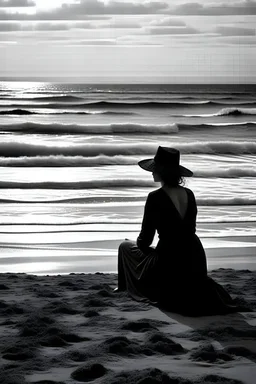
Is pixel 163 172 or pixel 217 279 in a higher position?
pixel 163 172

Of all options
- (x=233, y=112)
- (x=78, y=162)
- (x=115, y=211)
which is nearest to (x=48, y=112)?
(x=233, y=112)

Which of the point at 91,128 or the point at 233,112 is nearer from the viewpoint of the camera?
the point at 91,128

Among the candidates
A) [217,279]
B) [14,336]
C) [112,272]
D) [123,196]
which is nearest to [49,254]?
[112,272]

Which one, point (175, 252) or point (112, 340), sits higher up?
point (175, 252)

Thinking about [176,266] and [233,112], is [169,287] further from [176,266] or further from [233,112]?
[233,112]

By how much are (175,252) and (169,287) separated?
0.69ft

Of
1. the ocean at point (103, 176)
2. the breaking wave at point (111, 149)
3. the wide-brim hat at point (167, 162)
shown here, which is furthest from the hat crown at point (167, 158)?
the breaking wave at point (111, 149)

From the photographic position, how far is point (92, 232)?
812 cm

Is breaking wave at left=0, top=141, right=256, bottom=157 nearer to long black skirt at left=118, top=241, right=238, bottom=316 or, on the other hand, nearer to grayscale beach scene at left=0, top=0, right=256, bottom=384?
grayscale beach scene at left=0, top=0, right=256, bottom=384

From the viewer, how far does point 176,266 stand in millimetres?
4559

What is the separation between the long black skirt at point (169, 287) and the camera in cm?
444

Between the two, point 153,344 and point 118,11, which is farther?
point 118,11

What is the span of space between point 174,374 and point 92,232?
4958 millimetres

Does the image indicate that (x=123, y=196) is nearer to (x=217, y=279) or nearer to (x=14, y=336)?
(x=217, y=279)
